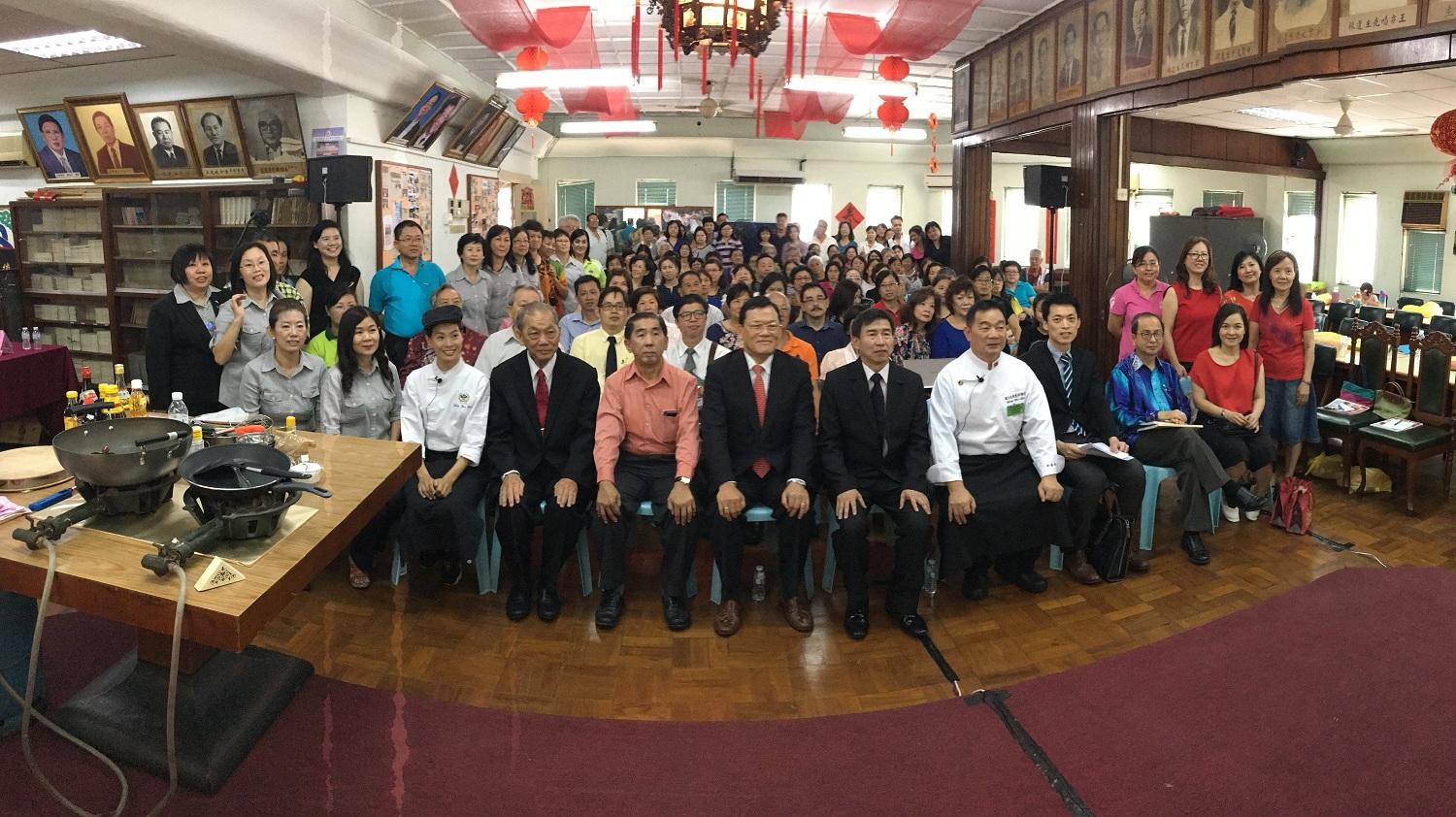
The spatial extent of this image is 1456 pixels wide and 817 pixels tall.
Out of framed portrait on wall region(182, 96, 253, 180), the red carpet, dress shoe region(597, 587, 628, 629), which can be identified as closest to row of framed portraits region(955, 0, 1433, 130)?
the red carpet

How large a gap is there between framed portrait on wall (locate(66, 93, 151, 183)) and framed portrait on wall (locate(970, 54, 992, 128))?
23.8 feet

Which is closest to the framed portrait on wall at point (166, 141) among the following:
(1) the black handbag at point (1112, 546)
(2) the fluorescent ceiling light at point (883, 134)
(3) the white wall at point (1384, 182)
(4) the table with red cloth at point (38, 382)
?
(4) the table with red cloth at point (38, 382)

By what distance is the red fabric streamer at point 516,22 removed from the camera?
552 cm

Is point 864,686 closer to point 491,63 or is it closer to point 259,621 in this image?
point 259,621

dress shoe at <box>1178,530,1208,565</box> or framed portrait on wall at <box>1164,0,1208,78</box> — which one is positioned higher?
framed portrait on wall at <box>1164,0,1208,78</box>

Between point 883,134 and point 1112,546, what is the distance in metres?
10.5

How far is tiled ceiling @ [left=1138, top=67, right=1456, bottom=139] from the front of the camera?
7109 mm

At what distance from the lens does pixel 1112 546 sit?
12.0 ft

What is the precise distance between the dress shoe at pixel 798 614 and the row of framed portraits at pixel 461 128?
19.3 ft

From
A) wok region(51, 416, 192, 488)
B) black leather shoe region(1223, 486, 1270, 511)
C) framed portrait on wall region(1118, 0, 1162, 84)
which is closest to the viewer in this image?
wok region(51, 416, 192, 488)

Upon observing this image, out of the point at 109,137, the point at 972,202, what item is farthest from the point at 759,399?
the point at 109,137

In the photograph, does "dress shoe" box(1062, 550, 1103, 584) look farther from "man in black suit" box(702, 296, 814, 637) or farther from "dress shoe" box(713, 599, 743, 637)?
"dress shoe" box(713, 599, 743, 637)

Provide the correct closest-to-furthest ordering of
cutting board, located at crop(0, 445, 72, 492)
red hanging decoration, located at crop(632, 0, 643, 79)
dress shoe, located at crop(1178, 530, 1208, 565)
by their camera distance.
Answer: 1. cutting board, located at crop(0, 445, 72, 492)
2. dress shoe, located at crop(1178, 530, 1208, 565)
3. red hanging decoration, located at crop(632, 0, 643, 79)

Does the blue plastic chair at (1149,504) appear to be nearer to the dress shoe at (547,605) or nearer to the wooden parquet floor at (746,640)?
the wooden parquet floor at (746,640)
